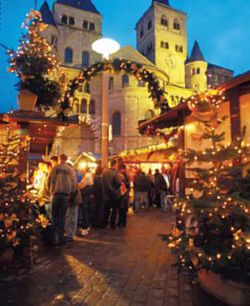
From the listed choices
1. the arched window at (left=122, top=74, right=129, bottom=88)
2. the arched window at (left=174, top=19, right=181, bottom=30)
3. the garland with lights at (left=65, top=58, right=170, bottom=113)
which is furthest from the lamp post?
the arched window at (left=174, top=19, right=181, bottom=30)

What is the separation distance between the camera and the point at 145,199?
12.9m

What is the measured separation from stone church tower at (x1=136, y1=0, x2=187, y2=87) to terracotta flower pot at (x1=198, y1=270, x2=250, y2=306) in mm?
46567

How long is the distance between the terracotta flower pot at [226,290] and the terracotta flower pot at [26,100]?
4589 mm

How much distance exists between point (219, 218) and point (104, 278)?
2.00 m

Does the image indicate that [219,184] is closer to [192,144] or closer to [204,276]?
[204,276]

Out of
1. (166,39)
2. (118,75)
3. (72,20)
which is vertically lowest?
(118,75)

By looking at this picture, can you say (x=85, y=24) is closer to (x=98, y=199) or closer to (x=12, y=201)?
(x=98, y=199)

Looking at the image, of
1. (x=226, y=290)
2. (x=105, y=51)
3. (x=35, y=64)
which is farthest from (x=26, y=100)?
(x=226, y=290)

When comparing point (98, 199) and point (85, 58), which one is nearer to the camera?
point (98, 199)

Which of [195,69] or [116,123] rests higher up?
[195,69]

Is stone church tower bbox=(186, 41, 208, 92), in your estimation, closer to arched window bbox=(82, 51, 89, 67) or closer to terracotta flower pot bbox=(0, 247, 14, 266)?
arched window bbox=(82, 51, 89, 67)

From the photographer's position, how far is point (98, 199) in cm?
845

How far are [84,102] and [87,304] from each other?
35.8 metres

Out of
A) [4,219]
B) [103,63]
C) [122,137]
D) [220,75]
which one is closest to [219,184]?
[4,219]
